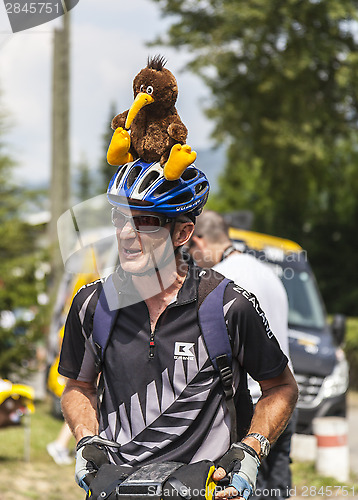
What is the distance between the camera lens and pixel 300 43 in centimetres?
1512

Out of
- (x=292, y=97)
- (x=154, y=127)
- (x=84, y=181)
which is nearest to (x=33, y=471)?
(x=84, y=181)

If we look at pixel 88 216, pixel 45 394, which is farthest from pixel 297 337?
pixel 88 216

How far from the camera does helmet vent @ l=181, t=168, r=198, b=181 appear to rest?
2.61m

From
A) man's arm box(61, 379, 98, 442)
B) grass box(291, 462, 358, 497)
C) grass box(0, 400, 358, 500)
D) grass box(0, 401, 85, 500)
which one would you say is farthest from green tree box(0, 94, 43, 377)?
man's arm box(61, 379, 98, 442)

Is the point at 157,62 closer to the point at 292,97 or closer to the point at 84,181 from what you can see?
the point at 84,181

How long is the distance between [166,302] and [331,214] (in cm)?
1639

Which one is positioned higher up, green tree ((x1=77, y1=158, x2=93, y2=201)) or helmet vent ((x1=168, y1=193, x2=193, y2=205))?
green tree ((x1=77, y1=158, x2=93, y2=201))

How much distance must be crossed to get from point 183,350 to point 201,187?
590 mm

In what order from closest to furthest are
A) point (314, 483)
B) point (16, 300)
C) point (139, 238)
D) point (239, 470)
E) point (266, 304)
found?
1. point (239, 470)
2. point (139, 238)
3. point (266, 304)
4. point (314, 483)
5. point (16, 300)

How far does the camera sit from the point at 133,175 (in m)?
2.52

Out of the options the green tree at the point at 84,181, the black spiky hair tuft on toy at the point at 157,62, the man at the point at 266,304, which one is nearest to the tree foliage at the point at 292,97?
the green tree at the point at 84,181

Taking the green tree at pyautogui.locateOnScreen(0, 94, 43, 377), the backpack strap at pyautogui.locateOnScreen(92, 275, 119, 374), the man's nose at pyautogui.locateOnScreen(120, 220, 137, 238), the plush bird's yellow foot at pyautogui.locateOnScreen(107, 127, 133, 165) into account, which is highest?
the plush bird's yellow foot at pyautogui.locateOnScreen(107, 127, 133, 165)

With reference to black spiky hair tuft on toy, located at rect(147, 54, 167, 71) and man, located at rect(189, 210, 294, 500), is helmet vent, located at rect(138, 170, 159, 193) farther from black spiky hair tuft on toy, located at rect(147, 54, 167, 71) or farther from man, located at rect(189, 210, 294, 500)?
man, located at rect(189, 210, 294, 500)

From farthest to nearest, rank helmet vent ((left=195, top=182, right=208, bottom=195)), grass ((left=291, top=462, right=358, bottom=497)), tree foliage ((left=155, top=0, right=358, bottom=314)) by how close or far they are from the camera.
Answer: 1. tree foliage ((left=155, top=0, right=358, bottom=314))
2. grass ((left=291, top=462, right=358, bottom=497))
3. helmet vent ((left=195, top=182, right=208, bottom=195))
